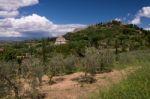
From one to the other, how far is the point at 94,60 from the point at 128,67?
16.7 m

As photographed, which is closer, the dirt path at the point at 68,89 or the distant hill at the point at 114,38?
the dirt path at the point at 68,89

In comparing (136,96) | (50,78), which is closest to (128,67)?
(136,96)

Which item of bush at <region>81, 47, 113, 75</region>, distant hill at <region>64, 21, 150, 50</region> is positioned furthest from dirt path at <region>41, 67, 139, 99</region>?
distant hill at <region>64, 21, 150, 50</region>

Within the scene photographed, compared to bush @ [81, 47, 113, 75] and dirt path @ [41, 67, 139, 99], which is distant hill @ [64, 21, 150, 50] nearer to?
bush @ [81, 47, 113, 75]

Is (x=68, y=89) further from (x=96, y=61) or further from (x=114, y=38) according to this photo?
(x=114, y=38)

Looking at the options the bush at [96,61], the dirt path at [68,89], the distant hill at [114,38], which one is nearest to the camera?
the dirt path at [68,89]

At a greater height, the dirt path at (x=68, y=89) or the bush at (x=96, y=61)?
the bush at (x=96, y=61)

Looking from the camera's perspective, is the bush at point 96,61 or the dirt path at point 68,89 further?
the bush at point 96,61

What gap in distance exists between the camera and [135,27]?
120938 millimetres

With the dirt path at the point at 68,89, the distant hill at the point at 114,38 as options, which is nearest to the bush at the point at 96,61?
the dirt path at the point at 68,89

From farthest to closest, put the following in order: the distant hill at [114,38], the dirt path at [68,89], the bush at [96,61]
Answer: the distant hill at [114,38], the bush at [96,61], the dirt path at [68,89]

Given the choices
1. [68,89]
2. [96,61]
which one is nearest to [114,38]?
[96,61]

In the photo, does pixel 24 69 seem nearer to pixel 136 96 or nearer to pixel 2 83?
pixel 2 83

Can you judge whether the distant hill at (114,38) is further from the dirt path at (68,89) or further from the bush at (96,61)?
the dirt path at (68,89)
